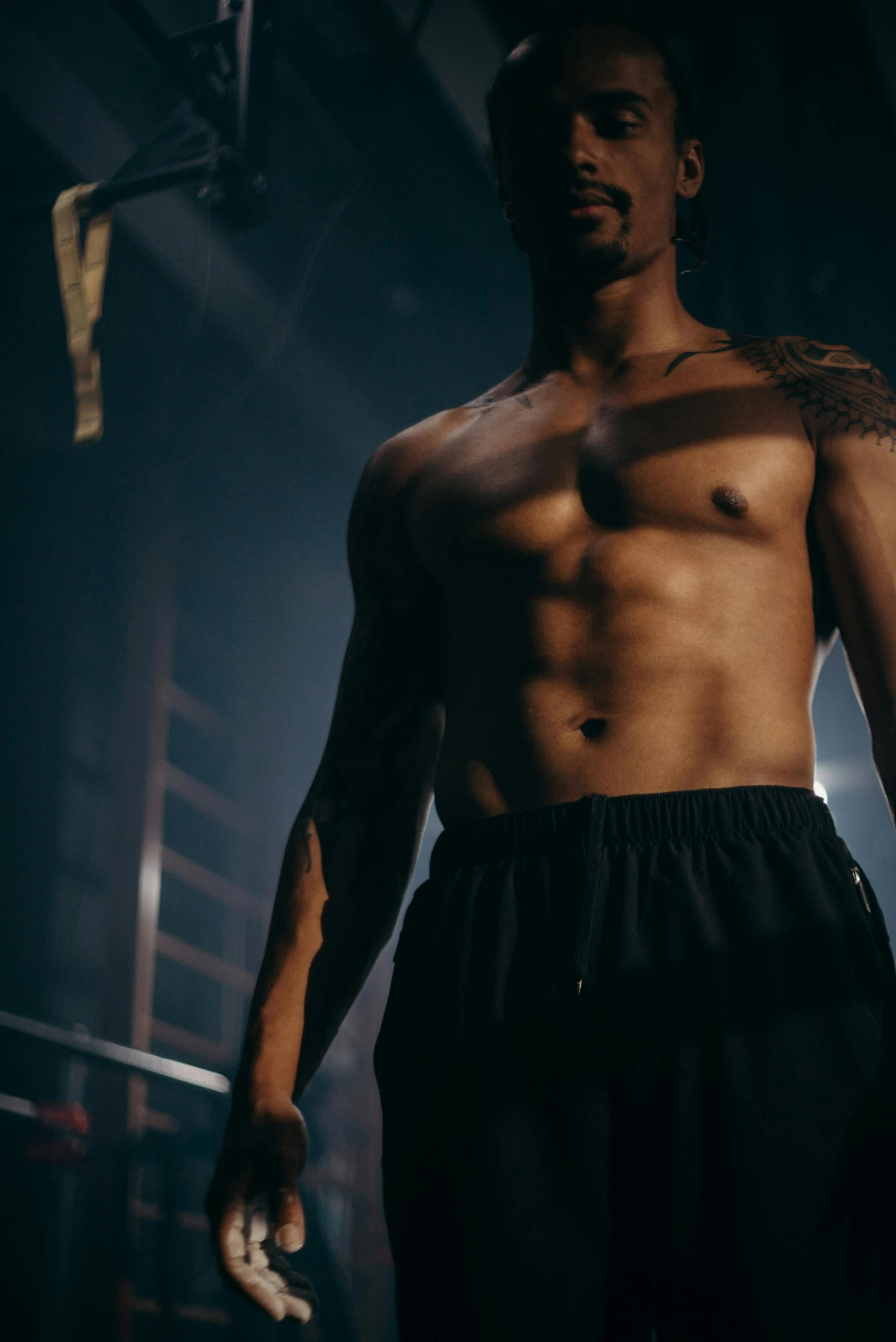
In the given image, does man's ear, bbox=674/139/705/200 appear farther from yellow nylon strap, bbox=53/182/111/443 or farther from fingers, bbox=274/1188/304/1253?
yellow nylon strap, bbox=53/182/111/443

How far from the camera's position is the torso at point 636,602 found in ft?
3.43

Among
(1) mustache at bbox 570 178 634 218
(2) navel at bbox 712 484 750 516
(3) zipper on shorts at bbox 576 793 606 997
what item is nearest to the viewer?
(3) zipper on shorts at bbox 576 793 606 997

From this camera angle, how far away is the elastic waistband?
1007 mm

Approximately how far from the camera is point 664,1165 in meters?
0.90

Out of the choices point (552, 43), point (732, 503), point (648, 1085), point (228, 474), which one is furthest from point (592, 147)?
point (228, 474)

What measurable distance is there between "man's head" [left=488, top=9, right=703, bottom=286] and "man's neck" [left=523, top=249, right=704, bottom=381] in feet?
0.06

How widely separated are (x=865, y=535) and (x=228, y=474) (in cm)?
525

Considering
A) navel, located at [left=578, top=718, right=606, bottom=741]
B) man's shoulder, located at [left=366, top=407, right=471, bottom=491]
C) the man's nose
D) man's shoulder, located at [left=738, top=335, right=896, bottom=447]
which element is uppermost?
the man's nose

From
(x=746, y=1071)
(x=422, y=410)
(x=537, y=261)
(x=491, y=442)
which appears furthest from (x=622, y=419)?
(x=422, y=410)

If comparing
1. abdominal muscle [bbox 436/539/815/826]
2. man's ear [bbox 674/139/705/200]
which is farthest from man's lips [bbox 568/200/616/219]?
abdominal muscle [bbox 436/539/815/826]

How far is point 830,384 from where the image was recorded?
1.20 metres

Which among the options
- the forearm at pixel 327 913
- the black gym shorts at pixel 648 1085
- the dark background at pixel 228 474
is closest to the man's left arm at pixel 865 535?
the black gym shorts at pixel 648 1085

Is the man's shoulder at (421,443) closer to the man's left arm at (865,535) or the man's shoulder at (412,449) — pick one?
the man's shoulder at (412,449)

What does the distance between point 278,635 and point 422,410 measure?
5.20 ft
